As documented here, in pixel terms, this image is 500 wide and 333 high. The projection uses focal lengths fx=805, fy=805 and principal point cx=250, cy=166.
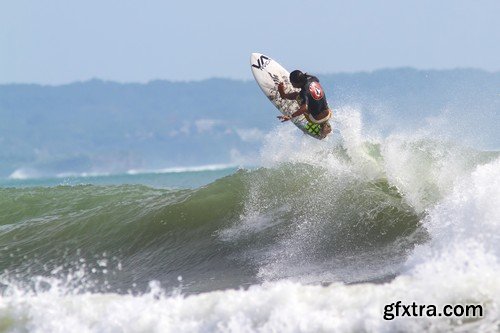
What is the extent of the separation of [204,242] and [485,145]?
7170 millimetres

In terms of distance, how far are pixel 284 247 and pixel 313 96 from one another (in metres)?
2.77

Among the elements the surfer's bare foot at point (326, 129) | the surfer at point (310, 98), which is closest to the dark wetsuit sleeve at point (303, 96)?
the surfer at point (310, 98)

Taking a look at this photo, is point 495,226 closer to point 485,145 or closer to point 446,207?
point 446,207

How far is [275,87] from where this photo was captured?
13953 millimetres

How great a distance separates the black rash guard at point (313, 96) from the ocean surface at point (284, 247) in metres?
0.85

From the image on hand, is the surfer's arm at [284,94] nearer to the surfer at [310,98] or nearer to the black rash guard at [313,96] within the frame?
the surfer at [310,98]

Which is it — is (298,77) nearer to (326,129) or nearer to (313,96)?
(313,96)

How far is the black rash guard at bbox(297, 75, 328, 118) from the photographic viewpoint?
12.0 m

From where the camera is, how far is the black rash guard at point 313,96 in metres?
12.0

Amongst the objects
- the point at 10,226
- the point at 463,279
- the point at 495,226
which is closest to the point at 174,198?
the point at 10,226

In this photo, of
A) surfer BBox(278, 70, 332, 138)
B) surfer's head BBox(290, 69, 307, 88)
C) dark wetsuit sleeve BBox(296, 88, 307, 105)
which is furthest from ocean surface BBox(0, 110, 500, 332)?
surfer's head BBox(290, 69, 307, 88)

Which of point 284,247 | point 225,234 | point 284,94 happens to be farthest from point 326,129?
point 284,247

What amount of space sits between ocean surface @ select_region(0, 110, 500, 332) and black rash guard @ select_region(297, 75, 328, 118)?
2.79 feet

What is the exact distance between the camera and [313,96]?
12039 mm
